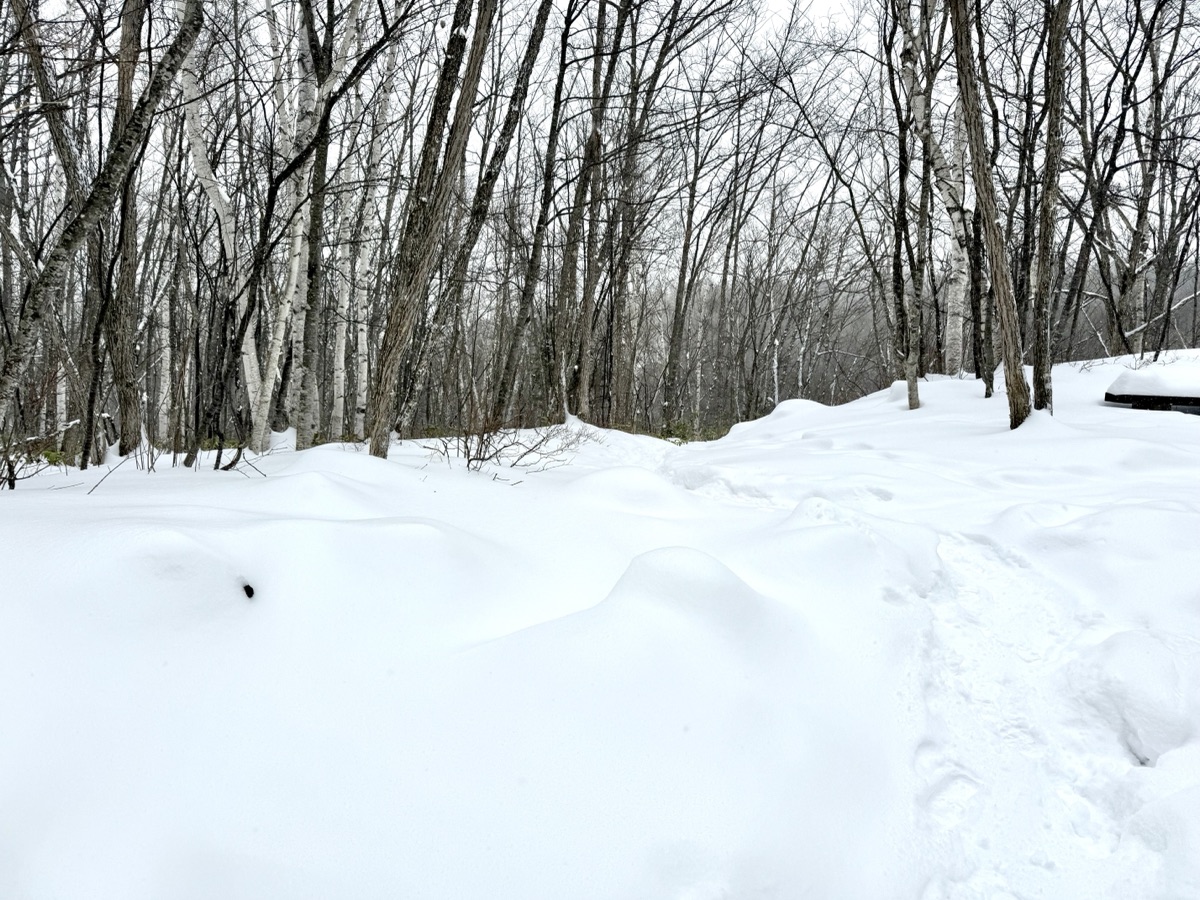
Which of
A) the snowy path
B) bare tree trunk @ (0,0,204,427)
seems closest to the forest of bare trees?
bare tree trunk @ (0,0,204,427)

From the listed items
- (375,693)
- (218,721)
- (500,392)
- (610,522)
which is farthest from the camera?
(500,392)

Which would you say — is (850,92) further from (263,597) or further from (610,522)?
(263,597)

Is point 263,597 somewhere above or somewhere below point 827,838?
above

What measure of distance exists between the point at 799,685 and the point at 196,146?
620cm

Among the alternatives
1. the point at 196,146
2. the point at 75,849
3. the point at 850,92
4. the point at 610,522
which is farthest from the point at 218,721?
the point at 850,92

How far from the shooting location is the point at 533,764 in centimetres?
125

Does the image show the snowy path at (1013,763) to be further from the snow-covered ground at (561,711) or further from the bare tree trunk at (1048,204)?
the bare tree trunk at (1048,204)

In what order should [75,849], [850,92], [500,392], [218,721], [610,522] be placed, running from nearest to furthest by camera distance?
1. [75,849]
2. [218,721]
3. [610,522]
4. [500,392]
5. [850,92]

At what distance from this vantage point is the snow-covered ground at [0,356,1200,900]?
1.06m

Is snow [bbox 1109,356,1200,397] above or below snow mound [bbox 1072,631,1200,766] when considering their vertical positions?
above

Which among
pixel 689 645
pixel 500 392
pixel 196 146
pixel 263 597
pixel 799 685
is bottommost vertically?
pixel 799 685

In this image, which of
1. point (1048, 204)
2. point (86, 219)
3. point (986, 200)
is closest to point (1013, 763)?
point (86, 219)

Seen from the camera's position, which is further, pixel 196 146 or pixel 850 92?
pixel 850 92

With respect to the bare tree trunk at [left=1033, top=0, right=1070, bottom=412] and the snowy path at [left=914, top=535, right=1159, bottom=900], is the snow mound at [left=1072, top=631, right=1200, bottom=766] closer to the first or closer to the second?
the snowy path at [left=914, top=535, right=1159, bottom=900]
